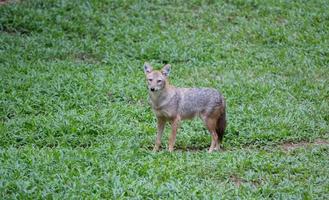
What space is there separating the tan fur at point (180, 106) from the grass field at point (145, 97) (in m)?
0.37

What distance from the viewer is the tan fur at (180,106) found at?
391 inches

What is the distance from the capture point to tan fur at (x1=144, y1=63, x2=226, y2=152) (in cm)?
993

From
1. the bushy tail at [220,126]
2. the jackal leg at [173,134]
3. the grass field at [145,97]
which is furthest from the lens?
the bushy tail at [220,126]

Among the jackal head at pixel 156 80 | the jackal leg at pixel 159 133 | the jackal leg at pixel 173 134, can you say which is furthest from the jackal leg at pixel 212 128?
the jackal head at pixel 156 80

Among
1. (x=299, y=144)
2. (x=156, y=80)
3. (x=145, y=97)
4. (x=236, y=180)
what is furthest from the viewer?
(x=145, y=97)

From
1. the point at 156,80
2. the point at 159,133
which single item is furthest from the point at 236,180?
the point at 156,80

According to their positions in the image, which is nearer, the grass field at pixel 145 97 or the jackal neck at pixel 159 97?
the grass field at pixel 145 97

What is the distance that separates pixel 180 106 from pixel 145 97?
8.26 ft

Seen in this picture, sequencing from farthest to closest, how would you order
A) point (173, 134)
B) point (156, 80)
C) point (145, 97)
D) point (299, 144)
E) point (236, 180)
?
point (145, 97), point (299, 144), point (156, 80), point (173, 134), point (236, 180)

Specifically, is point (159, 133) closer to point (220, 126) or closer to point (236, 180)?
point (220, 126)

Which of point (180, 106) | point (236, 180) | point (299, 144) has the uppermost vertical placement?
point (180, 106)

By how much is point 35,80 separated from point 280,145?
16.0ft

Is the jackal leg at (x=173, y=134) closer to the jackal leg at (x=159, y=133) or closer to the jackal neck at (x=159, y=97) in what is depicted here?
the jackal leg at (x=159, y=133)

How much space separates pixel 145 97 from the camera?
40.9ft
